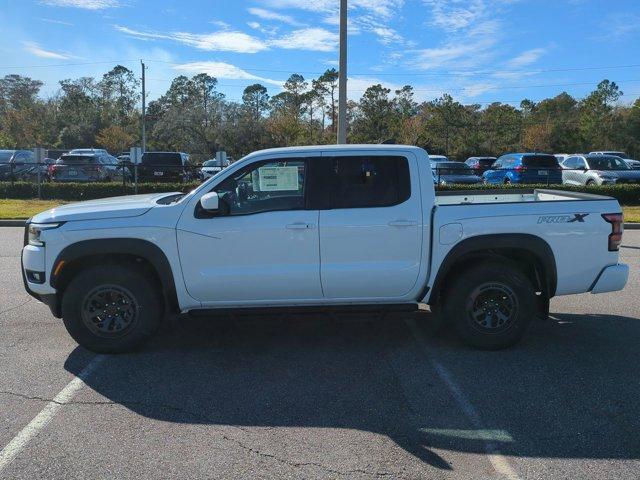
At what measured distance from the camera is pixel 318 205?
506 cm

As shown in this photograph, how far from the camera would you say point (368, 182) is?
203 inches

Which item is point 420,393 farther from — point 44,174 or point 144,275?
point 44,174

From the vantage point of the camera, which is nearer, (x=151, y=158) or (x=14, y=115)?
(x=151, y=158)

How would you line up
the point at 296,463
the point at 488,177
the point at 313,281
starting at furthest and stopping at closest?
1. the point at 488,177
2. the point at 313,281
3. the point at 296,463

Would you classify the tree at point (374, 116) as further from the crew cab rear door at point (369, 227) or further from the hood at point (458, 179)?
the crew cab rear door at point (369, 227)

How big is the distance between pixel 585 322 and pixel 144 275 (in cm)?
465

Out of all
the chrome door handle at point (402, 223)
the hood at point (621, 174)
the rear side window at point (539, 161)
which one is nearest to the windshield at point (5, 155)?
the rear side window at point (539, 161)

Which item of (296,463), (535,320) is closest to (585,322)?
(535,320)

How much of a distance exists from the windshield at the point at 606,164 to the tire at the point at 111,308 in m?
22.1

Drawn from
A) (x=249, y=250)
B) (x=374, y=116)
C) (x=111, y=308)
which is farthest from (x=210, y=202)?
(x=374, y=116)

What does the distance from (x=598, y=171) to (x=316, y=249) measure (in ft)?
67.9

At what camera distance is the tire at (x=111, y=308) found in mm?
5008

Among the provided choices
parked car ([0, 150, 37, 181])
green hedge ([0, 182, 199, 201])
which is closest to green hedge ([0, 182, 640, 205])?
green hedge ([0, 182, 199, 201])

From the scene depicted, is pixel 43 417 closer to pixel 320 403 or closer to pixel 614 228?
pixel 320 403
